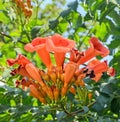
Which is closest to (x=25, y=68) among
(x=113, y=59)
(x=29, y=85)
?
(x=29, y=85)

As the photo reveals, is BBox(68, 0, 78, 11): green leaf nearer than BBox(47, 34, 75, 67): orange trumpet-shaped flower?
No

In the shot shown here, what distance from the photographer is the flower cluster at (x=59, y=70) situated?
8.69 ft

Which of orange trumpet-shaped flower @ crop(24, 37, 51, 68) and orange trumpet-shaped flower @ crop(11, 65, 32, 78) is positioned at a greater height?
orange trumpet-shaped flower @ crop(24, 37, 51, 68)

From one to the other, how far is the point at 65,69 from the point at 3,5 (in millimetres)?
1398

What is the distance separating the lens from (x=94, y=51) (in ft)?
8.87

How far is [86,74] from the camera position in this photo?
2.75 meters

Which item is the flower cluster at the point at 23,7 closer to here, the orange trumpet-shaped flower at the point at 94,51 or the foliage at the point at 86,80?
the foliage at the point at 86,80

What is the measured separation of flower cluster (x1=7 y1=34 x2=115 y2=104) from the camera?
265 cm

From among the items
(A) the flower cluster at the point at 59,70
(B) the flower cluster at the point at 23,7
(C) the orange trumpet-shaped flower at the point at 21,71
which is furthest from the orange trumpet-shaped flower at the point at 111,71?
(B) the flower cluster at the point at 23,7

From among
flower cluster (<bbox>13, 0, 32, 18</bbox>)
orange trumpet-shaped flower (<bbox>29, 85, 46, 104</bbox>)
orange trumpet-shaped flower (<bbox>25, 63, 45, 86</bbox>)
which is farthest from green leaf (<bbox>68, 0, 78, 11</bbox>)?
flower cluster (<bbox>13, 0, 32, 18</bbox>)

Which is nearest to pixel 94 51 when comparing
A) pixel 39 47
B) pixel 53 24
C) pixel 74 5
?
pixel 39 47

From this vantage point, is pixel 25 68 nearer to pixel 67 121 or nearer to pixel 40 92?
pixel 40 92

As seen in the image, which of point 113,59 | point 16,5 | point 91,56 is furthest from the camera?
point 16,5

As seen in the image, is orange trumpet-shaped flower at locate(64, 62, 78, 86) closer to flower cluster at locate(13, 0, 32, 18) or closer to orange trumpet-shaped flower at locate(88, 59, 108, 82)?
orange trumpet-shaped flower at locate(88, 59, 108, 82)
